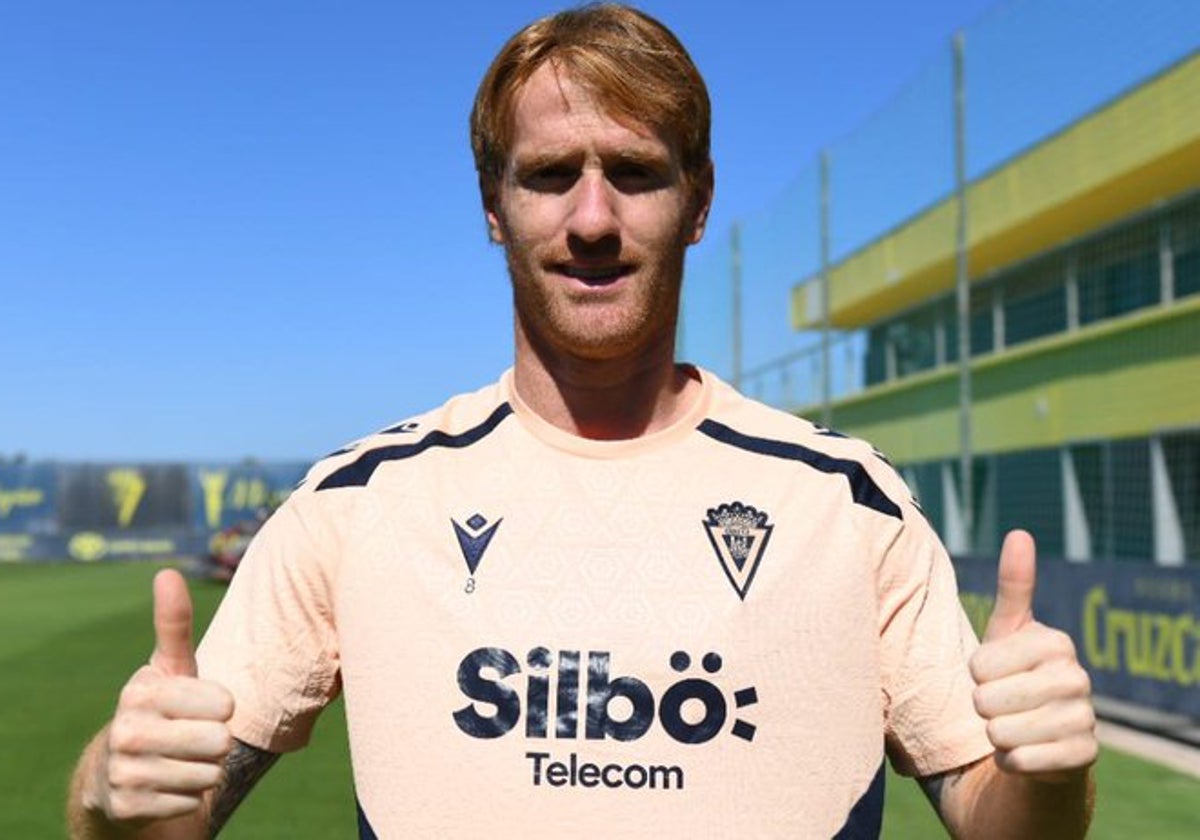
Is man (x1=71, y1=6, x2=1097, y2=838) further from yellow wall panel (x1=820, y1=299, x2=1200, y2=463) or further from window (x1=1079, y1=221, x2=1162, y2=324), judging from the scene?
window (x1=1079, y1=221, x2=1162, y2=324)

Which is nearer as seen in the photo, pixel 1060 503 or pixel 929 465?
pixel 1060 503

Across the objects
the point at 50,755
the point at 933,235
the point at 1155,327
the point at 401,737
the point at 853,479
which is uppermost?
the point at 933,235

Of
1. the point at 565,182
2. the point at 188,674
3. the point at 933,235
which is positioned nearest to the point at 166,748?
the point at 188,674

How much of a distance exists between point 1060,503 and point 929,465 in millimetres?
5611

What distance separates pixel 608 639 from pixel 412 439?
1.77ft

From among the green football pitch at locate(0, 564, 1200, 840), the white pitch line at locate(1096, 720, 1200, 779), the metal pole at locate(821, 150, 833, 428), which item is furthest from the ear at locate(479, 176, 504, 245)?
the metal pole at locate(821, 150, 833, 428)

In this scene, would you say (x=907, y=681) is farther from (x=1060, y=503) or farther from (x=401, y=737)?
(x=1060, y=503)

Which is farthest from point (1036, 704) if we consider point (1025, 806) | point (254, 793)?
point (254, 793)

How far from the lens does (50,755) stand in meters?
8.66

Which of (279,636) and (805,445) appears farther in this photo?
(805,445)

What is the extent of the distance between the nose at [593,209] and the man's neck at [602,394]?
24 cm

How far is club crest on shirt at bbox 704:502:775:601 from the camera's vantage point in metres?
2.30

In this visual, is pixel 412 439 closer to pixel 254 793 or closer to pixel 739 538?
pixel 739 538

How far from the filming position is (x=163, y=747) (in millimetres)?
2002
